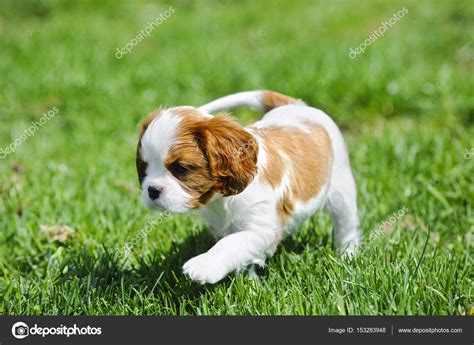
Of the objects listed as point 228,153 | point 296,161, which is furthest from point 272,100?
point 228,153

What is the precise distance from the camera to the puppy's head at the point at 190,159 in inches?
111

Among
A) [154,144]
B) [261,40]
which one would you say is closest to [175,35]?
[261,40]

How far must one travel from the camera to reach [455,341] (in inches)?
104

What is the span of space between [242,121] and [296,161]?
330cm

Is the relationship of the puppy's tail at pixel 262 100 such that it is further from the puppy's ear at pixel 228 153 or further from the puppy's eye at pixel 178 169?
the puppy's eye at pixel 178 169

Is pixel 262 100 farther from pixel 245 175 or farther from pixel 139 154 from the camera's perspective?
pixel 139 154

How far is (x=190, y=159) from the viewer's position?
2.84 m

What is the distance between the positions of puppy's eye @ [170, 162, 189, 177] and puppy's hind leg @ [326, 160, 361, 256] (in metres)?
1.18

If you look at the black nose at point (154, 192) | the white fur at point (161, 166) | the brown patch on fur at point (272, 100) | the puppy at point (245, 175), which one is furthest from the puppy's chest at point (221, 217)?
the brown patch on fur at point (272, 100)

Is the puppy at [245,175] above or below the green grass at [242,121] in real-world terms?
above

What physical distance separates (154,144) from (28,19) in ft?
28.6

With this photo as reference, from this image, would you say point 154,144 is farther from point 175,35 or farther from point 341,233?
point 175,35

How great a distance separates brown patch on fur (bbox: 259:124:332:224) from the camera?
10.6ft

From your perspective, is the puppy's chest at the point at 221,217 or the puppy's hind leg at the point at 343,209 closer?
the puppy's chest at the point at 221,217
